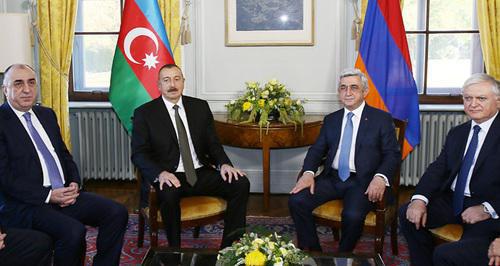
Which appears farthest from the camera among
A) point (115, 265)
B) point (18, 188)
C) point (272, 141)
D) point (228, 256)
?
point (272, 141)

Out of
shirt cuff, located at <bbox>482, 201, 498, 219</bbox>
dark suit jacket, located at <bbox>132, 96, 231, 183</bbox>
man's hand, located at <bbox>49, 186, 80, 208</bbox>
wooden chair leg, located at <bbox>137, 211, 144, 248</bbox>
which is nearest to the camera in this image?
shirt cuff, located at <bbox>482, 201, 498, 219</bbox>

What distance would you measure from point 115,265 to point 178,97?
1.13m

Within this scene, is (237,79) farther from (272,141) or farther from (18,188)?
(18,188)

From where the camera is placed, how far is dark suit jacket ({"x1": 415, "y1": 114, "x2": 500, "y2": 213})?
2885 millimetres

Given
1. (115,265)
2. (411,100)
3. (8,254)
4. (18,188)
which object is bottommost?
(115,265)

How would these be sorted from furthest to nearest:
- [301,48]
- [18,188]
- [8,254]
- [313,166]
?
1. [301,48]
2. [313,166]
3. [18,188]
4. [8,254]

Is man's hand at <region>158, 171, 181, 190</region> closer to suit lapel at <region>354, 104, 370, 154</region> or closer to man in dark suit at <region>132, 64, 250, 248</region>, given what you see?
man in dark suit at <region>132, 64, 250, 248</region>

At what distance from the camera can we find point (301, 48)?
4.95 m

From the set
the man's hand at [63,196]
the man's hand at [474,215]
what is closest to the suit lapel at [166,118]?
the man's hand at [63,196]

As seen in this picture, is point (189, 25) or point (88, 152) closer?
point (189, 25)

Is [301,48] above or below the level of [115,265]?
above

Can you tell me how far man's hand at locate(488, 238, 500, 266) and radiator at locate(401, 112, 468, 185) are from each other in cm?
258

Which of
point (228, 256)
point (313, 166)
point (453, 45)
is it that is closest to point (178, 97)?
point (313, 166)

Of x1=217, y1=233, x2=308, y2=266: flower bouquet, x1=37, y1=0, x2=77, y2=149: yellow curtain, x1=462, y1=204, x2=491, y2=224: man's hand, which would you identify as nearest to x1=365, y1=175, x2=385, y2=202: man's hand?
x1=462, y1=204, x2=491, y2=224: man's hand
